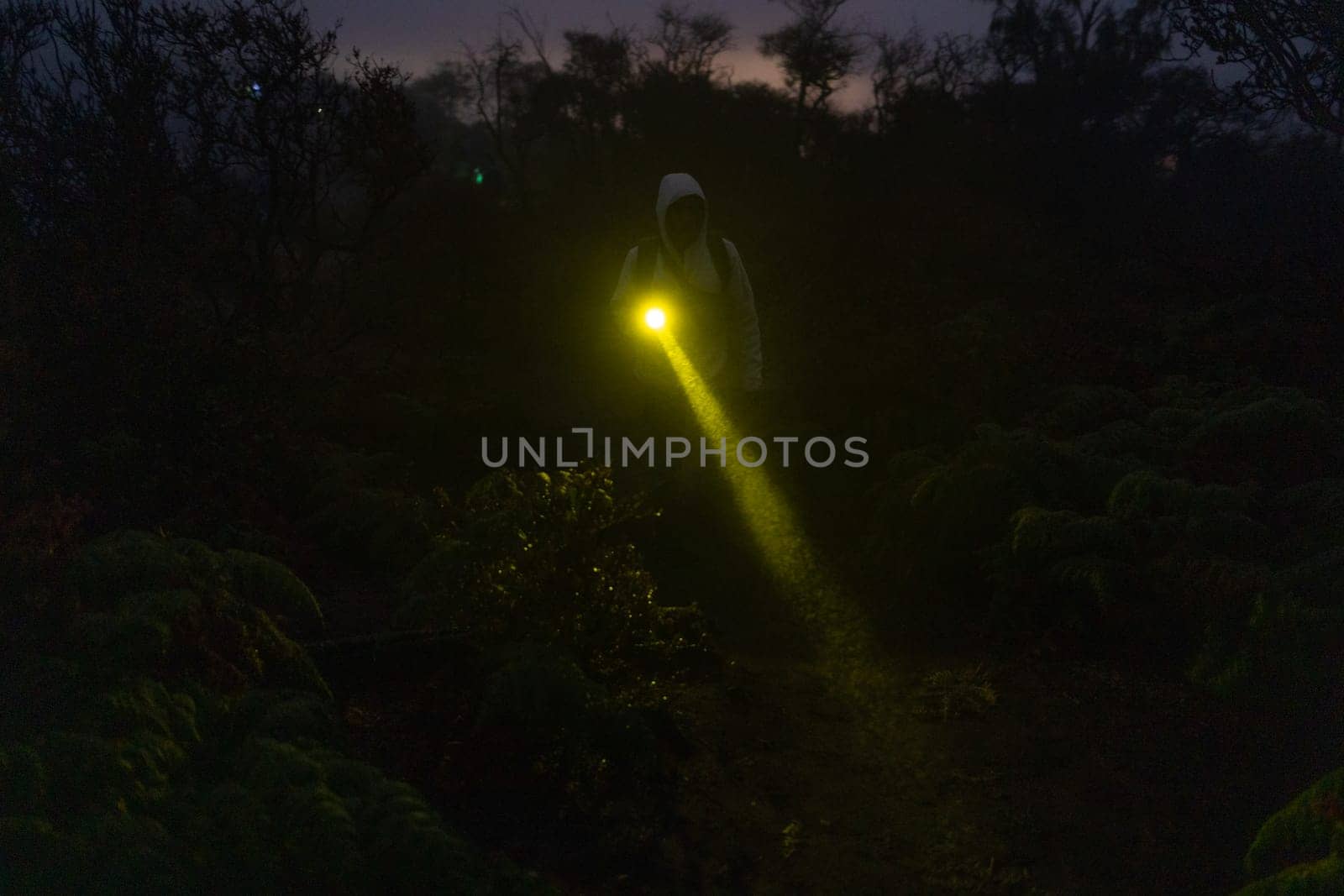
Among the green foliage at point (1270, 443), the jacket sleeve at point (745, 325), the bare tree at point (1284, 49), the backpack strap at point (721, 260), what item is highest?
the bare tree at point (1284, 49)

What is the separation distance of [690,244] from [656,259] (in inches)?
10.3

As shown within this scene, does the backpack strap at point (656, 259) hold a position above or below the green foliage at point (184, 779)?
above

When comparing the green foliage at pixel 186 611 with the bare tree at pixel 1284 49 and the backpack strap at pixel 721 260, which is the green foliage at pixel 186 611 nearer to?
the backpack strap at pixel 721 260

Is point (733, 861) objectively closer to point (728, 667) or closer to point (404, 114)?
point (728, 667)

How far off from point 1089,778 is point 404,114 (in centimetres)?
793

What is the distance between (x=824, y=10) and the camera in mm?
25141

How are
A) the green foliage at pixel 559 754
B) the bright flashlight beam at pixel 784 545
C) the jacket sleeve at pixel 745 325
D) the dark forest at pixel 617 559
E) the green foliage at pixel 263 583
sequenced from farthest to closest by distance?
the jacket sleeve at pixel 745 325, the bright flashlight beam at pixel 784 545, the green foliage at pixel 263 583, the green foliage at pixel 559 754, the dark forest at pixel 617 559

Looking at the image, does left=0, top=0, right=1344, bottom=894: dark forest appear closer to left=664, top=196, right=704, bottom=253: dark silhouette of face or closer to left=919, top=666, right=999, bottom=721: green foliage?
left=919, top=666, right=999, bottom=721: green foliage

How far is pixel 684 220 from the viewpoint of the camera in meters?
5.39

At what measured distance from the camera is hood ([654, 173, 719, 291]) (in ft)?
17.7

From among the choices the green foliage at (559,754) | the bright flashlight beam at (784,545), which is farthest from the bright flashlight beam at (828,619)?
the green foliage at (559,754)

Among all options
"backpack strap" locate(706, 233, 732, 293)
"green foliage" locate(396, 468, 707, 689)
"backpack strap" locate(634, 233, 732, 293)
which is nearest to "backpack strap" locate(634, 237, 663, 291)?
"backpack strap" locate(634, 233, 732, 293)

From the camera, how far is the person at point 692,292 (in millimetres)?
5441

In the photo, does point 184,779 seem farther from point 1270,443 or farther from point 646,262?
point 1270,443
